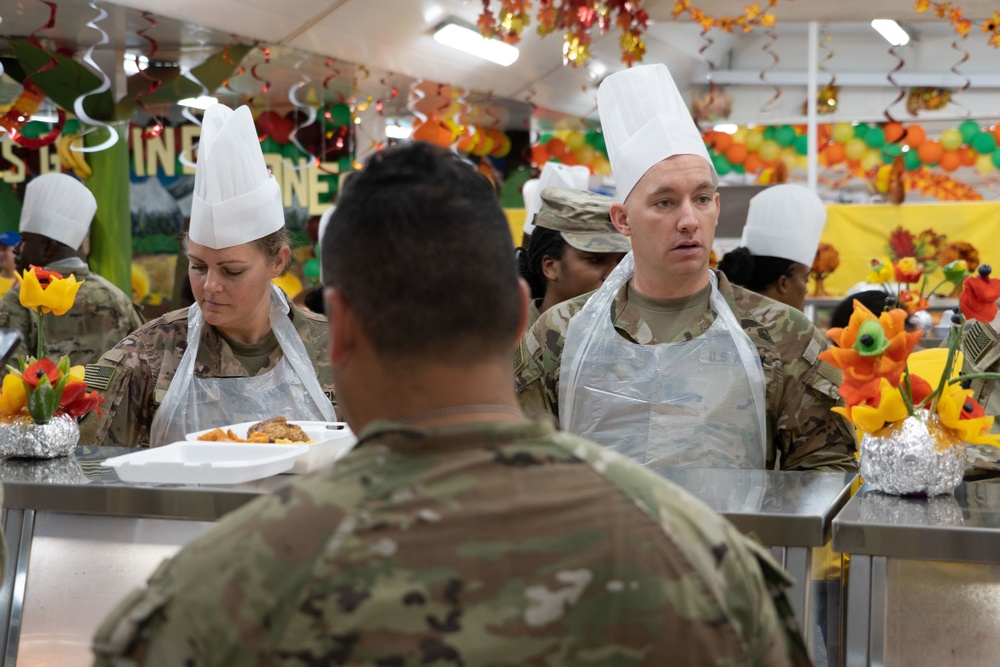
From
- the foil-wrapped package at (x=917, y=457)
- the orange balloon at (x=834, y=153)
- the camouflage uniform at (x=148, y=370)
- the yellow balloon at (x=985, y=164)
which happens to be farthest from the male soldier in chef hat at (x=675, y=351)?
the yellow balloon at (x=985, y=164)

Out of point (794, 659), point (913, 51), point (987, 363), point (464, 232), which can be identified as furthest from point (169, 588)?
point (913, 51)

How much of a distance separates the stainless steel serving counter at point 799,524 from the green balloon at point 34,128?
5.00m

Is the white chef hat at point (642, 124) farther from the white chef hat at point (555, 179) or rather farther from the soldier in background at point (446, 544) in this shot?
the soldier in background at point (446, 544)

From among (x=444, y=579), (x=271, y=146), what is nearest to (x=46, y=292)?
(x=444, y=579)

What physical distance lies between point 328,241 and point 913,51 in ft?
33.3

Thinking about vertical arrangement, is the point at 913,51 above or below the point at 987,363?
above

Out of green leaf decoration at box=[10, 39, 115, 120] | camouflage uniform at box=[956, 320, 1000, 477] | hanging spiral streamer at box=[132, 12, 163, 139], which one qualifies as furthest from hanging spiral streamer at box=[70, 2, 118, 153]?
camouflage uniform at box=[956, 320, 1000, 477]

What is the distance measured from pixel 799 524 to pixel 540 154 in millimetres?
8083

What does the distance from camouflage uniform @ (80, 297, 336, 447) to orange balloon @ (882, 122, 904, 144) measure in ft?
20.1

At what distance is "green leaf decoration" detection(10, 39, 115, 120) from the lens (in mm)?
5453

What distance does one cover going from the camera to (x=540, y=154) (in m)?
9.43

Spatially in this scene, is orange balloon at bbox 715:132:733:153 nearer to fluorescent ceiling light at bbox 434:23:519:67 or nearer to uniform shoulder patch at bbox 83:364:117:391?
fluorescent ceiling light at bbox 434:23:519:67

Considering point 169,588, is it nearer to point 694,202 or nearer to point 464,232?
point 464,232

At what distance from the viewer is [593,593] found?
793 millimetres
